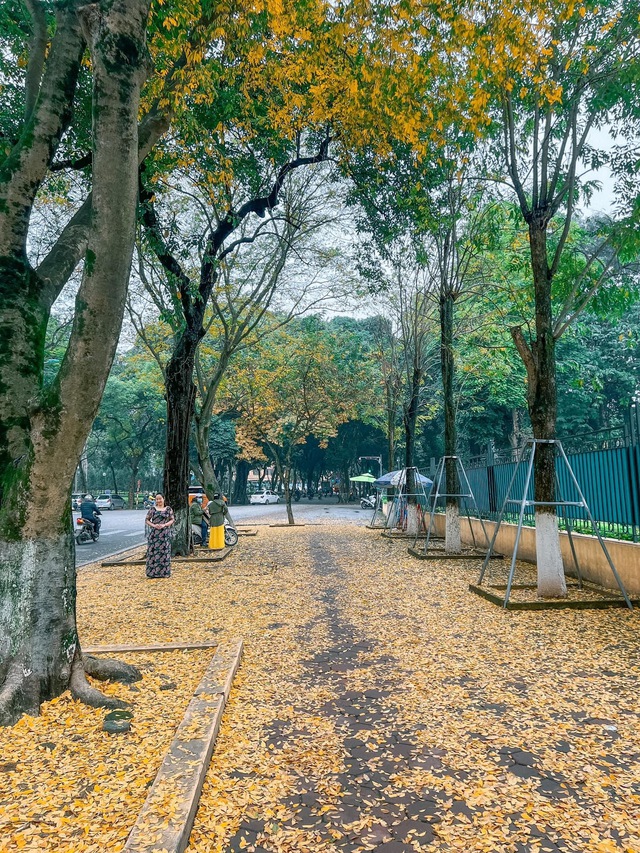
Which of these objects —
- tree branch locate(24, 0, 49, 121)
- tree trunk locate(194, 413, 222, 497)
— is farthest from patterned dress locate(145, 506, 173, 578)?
tree branch locate(24, 0, 49, 121)

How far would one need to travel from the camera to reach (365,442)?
4656 cm

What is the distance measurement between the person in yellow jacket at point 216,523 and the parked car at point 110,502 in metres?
34.4

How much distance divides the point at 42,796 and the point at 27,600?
141 cm

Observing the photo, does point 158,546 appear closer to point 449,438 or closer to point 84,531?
point 449,438

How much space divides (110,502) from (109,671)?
4387 centimetres

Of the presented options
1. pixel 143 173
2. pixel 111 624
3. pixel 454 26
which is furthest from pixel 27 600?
pixel 454 26

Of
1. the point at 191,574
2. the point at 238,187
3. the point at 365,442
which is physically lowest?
the point at 191,574

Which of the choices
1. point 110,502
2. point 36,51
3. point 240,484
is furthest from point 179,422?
point 240,484

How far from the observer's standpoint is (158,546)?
9961mm

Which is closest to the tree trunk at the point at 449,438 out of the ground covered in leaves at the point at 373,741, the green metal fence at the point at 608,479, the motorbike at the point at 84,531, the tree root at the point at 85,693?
the green metal fence at the point at 608,479

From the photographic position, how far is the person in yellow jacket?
13695 millimetres

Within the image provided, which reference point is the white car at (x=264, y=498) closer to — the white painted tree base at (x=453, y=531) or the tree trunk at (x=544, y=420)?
the white painted tree base at (x=453, y=531)

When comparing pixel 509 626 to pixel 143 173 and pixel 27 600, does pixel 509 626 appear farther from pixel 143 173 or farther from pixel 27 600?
pixel 143 173

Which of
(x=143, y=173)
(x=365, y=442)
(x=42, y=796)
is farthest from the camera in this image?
(x=365, y=442)
